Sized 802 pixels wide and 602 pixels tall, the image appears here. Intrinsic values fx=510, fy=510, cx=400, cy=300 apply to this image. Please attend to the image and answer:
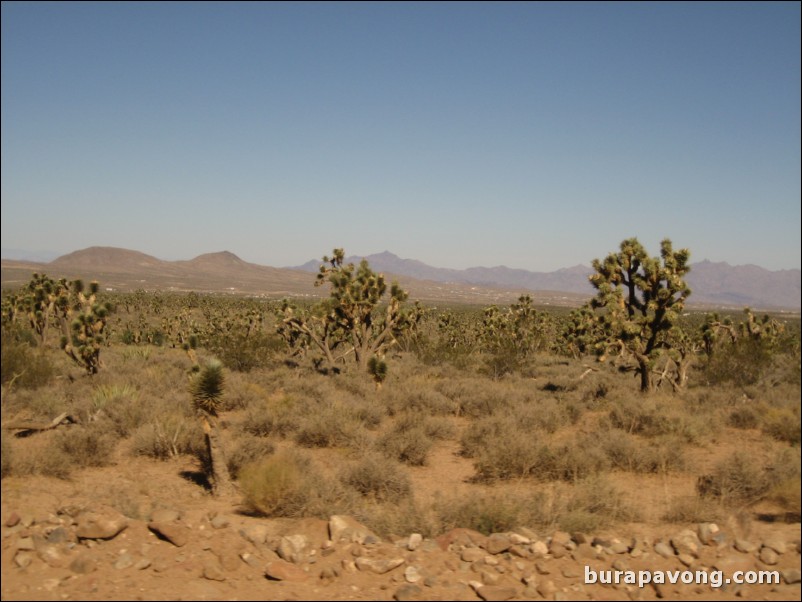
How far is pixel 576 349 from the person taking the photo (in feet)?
120

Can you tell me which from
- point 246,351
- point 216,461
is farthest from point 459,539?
point 246,351

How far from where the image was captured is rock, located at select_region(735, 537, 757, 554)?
5.48m

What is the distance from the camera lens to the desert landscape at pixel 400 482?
18.0 ft

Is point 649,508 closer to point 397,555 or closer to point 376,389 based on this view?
point 397,555

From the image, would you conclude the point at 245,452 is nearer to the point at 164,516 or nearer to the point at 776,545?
the point at 164,516

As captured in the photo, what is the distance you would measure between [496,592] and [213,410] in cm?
560

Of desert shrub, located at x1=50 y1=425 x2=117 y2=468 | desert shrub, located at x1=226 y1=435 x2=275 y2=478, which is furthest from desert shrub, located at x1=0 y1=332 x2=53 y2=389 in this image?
desert shrub, located at x1=226 y1=435 x2=275 y2=478

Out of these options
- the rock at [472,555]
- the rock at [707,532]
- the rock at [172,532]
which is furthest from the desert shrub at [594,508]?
the rock at [172,532]

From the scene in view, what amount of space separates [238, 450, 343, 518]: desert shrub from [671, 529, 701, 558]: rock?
4.33m

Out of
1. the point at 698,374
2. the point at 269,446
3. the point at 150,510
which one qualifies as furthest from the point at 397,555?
the point at 698,374

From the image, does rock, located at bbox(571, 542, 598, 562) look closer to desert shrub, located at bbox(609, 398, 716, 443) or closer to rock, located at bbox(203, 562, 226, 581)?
rock, located at bbox(203, 562, 226, 581)

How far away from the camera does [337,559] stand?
599 cm

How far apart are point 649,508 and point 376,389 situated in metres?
11.2

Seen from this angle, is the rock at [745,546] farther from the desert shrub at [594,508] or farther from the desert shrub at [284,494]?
the desert shrub at [284,494]
